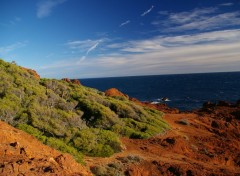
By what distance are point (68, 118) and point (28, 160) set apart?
1015cm

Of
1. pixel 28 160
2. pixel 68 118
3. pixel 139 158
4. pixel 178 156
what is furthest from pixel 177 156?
pixel 28 160

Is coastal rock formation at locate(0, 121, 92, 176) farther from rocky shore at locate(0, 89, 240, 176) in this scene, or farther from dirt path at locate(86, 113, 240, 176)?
dirt path at locate(86, 113, 240, 176)

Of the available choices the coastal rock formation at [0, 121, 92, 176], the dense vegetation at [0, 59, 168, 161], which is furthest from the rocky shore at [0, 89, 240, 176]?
the dense vegetation at [0, 59, 168, 161]

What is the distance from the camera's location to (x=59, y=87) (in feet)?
85.1

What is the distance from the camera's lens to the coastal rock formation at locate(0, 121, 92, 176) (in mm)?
8461

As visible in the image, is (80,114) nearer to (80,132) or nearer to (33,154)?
(80,132)

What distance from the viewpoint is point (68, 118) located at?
19328 millimetres

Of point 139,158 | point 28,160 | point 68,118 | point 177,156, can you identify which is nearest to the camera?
point 28,160

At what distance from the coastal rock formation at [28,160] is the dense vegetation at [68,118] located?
2476 mm

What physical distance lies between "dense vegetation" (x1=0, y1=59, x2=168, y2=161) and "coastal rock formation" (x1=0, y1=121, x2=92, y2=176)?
248 cm

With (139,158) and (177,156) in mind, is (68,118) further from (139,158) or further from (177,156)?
(177,156)

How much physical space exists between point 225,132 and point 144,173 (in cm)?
1795

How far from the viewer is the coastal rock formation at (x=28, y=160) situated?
846 cm

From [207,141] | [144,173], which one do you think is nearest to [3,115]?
[144,173]
